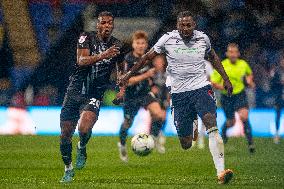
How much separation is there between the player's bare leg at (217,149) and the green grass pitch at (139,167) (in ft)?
A: 0.47

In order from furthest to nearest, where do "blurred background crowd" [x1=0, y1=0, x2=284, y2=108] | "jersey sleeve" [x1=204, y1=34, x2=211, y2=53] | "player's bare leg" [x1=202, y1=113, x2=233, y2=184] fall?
"blurred background crowd" [x1=0, y1=0, x2=284, y2=108]
"jersey sleeve" [x1=204, y1=34, x2=211, y2=53]
"player's bare leg" [x1=202, y1=113, x2=233, y2=184]

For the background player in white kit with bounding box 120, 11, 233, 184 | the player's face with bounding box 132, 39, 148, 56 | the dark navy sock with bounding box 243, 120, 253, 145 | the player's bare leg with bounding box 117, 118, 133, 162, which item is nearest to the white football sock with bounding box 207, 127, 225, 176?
the background player in white kit with bounding box 120, 11, 233, 184

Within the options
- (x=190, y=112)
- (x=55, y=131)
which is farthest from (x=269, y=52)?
(x=190, y=112)

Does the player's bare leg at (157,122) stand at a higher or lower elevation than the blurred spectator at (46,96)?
lower

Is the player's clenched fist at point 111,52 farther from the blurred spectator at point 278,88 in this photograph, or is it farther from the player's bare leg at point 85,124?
the blurred spectator at point 278,88

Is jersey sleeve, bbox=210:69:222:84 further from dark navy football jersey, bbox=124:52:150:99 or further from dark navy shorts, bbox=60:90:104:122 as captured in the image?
dark navy shorts, bbox=60:90:104:122

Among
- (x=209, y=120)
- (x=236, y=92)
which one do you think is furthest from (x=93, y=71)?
(x=236, y=92)

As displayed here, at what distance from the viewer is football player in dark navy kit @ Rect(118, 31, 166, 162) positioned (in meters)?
15.6

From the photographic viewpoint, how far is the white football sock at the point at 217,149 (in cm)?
1074

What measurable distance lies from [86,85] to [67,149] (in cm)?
91

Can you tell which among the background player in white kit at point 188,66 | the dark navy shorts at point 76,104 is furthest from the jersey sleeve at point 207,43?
the dark navy shorts at point 76,104

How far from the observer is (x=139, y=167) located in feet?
45.8

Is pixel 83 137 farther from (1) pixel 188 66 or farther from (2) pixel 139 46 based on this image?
(2) pixel 139 46

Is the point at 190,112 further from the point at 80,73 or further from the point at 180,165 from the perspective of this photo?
the point at 180,165
